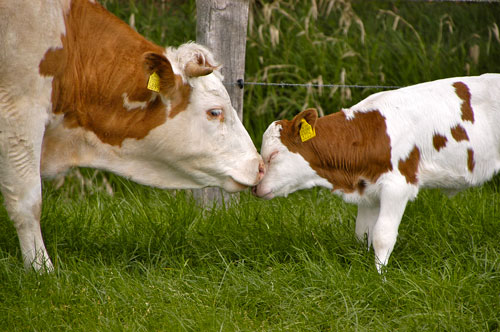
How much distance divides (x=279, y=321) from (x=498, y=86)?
2.15m

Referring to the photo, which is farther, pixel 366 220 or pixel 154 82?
pixel 366 220

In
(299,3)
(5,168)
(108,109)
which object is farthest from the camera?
(299,3)

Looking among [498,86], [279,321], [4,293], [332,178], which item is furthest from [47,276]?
[498,86]

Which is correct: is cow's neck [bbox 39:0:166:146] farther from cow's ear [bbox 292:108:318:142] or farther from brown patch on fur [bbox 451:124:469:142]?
brown patch on fur [bbox 451:124:469:142]

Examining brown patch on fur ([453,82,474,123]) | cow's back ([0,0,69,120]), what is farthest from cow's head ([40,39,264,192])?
brown patch on fur ([453,82,474,123])

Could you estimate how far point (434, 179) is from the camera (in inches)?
178

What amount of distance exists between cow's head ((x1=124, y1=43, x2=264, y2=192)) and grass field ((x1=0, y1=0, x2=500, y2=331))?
1.82 feet

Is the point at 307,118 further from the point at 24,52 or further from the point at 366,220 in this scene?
the point at 24,52

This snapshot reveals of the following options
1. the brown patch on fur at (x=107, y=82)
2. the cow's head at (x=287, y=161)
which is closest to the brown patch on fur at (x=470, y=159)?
the cow's head at (x=287, y=161)

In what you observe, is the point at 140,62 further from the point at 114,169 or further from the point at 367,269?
the point at 367,269

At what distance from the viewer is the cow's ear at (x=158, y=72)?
4.34 meters

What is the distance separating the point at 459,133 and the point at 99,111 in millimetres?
2313

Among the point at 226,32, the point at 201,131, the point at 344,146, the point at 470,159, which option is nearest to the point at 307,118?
the point at 344,146

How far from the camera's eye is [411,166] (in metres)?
4.44
